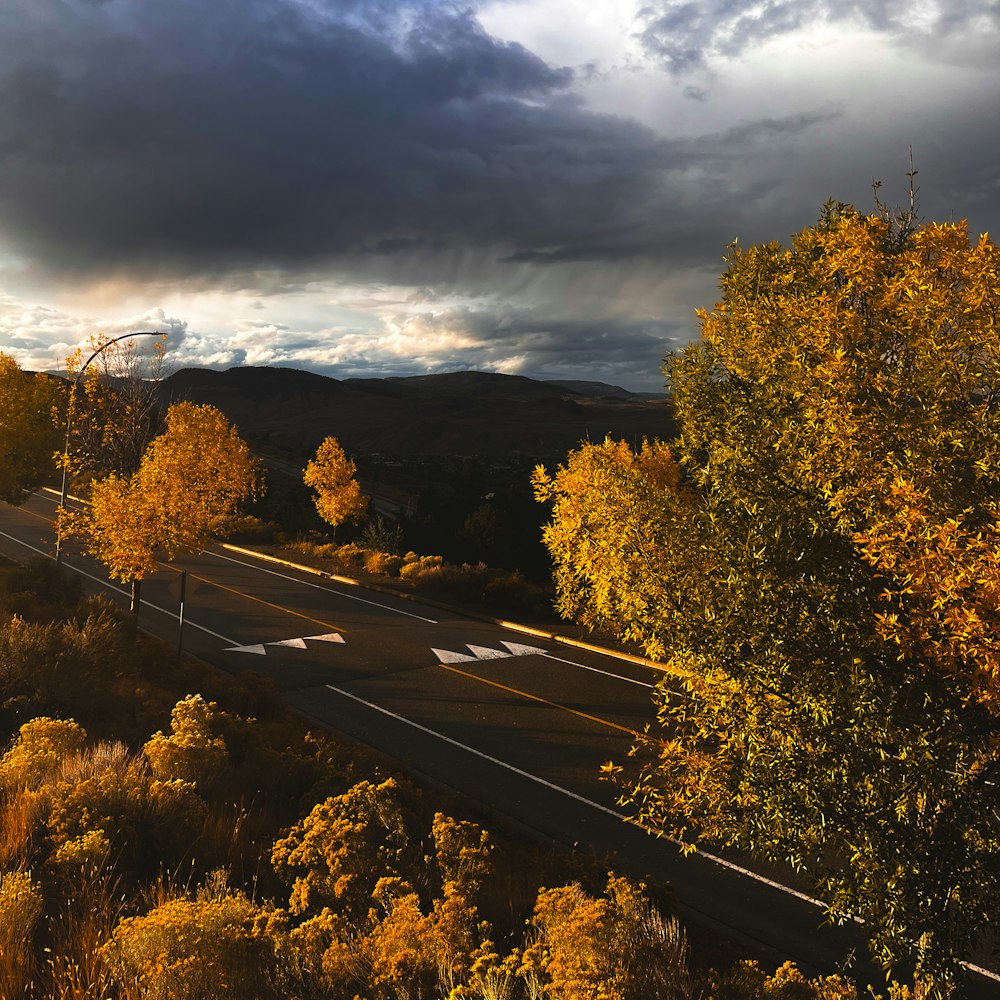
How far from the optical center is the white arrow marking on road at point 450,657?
784 inches

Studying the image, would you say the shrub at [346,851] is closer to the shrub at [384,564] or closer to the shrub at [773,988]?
the shrub at [773,988]

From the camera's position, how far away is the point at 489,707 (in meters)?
16.4

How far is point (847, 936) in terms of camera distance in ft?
29.1

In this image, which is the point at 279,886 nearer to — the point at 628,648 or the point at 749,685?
the point at 749,685

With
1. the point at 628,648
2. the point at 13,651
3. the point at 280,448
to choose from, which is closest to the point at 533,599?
the point at 628,648

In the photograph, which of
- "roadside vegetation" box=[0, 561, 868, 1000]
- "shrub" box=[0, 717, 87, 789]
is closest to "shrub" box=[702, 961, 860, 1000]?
"roadside vegetation" box=[0, 561, 868, 1000]

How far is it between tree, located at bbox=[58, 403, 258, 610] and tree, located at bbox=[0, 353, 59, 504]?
20205 mm

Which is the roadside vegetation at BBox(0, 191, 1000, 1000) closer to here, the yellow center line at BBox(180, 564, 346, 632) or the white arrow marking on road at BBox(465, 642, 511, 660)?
the white arrow marking on road at BBox(465, 642, 511, 660)

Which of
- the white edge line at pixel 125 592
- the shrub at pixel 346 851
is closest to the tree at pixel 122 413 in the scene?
the white edge line at pixel 125 592

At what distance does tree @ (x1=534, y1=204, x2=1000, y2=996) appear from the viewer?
559 cm

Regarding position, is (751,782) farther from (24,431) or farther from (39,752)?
(24,431)

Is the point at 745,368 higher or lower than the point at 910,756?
higher

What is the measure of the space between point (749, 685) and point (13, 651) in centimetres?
1223

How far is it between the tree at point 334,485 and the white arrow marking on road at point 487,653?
21177mm
